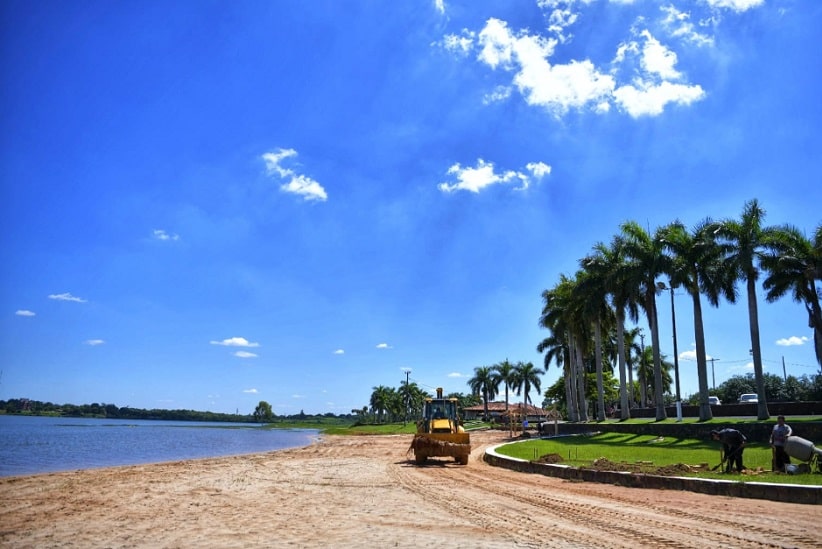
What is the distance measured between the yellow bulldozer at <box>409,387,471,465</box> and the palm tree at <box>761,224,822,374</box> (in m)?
21.1

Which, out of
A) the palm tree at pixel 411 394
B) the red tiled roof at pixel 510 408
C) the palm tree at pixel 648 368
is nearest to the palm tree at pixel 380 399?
the palm tree at pixel 411 394

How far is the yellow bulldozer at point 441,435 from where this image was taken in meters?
24.3

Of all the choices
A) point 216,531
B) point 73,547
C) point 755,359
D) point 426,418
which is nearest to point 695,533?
point 216,531

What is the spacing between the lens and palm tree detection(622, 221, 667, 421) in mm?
38406

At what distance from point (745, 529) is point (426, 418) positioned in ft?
61.9

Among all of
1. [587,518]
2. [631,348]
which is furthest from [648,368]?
[587,518]

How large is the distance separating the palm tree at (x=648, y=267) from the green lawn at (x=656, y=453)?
7067 millimetres

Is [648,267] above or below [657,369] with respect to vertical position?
above

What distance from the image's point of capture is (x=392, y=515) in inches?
444

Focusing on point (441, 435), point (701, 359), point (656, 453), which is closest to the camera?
point (656, 453)

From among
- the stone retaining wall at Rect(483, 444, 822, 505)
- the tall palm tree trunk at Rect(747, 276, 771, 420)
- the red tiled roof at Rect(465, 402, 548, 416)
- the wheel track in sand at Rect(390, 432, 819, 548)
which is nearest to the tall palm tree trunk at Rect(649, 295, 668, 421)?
the tall palm tree trunk at Rect(747, 276, 771, 420)

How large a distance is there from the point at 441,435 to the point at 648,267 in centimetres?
2226

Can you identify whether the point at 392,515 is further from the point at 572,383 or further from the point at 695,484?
the point at 572,383

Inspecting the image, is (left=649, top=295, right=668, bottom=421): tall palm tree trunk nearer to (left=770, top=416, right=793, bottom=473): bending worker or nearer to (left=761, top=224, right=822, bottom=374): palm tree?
(left=761, top=224, right=822, bottom=374): palm tree
